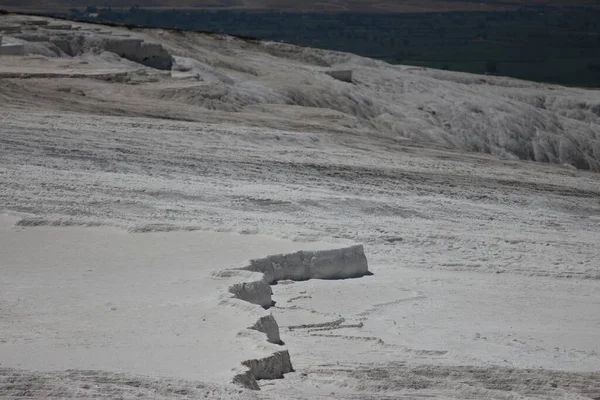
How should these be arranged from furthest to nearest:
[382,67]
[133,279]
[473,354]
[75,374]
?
[382,67] < [133,279] < [473,354] < [75,374]

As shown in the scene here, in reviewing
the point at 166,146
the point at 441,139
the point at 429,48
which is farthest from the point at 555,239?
the point at 429,48

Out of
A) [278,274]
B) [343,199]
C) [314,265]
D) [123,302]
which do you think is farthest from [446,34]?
[123,302]

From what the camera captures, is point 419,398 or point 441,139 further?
point 441,139

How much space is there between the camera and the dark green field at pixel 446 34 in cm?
9550

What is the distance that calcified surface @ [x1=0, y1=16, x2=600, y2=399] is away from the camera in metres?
9.69

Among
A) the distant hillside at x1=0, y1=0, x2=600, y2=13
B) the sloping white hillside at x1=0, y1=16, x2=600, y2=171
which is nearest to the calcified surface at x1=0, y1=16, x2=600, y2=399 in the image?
the sloping white hillside at x1=0, y1=16, x2=600, y2=171

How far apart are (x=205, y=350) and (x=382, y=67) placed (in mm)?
33212

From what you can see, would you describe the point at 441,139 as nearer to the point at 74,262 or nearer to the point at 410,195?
the point at 410,195

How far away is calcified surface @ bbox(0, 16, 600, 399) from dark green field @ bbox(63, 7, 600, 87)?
54.2 metres

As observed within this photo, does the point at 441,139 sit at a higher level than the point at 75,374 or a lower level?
lower

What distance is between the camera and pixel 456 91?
3800 centimetres

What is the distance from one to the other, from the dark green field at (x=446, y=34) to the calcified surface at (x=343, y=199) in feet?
178

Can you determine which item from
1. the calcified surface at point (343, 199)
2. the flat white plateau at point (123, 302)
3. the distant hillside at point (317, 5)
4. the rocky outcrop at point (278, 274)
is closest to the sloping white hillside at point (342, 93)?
the calcified surface at point (343, 199)

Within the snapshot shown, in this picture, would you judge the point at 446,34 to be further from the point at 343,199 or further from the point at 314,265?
the point at 314,265
